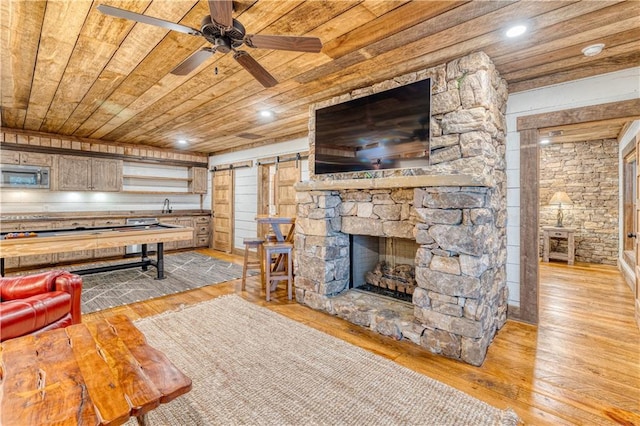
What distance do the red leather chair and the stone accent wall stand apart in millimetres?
7990

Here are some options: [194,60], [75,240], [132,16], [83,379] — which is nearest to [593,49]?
[194,60]

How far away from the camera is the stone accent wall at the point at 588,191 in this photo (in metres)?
5.77

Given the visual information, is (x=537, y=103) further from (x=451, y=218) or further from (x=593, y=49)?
(x=451, y=218)

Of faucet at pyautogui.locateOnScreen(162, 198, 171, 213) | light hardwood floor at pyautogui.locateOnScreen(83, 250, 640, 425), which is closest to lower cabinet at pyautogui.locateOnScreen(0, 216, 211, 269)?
faucet at pyautogui.locateOnScreen(162, 198, 171, 213)

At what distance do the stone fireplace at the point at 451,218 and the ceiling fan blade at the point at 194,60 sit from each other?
1.68 m

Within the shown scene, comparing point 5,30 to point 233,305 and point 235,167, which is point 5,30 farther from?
point 235,167

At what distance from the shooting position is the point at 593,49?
232cm

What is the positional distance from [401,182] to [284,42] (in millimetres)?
1480

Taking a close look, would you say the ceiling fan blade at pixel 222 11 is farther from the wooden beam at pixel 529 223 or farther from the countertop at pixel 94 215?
the countertop at pixel 94 215

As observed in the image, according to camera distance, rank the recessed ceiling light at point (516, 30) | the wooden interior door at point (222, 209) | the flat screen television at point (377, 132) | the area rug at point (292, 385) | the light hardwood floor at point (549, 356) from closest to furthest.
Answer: the area rug at point (292, 385) → the light hardwood floor at point (549, 356) → the recessed ceiling light at point (516, 30) → the flat screen television at point (377, 132) → the wooden interior door at point (222, 209)

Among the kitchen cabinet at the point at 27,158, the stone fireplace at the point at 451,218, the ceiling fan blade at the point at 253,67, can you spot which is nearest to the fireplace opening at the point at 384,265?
the stone fireplace at the point at 451,218

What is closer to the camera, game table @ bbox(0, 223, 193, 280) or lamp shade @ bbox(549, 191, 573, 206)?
game table @ bbox(0, 223, 193, 280)

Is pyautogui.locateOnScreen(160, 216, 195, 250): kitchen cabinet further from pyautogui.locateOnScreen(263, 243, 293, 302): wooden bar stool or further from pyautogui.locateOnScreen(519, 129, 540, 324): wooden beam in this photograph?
pyautogui.locateOnScreen(519, 129, 540, 324): wooden beam

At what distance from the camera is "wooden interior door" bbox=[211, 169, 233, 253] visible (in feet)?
23.0
